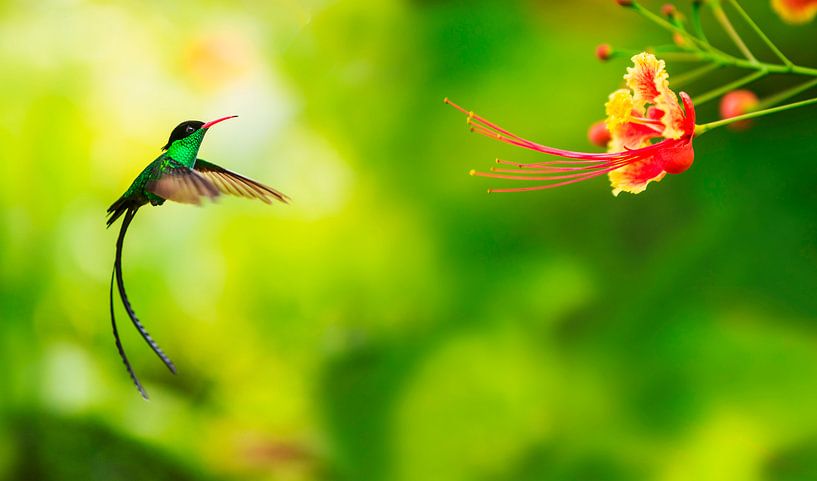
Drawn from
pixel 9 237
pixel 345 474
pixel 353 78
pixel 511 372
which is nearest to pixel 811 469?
pixel 511 372

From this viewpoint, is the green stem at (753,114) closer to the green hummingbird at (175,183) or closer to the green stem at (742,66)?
the green stem at (742,66)

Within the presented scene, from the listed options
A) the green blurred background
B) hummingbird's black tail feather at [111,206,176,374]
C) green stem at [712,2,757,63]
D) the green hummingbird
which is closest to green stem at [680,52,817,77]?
green stem at [712,2,757,63]

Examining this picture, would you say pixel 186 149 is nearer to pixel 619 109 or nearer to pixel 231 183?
pixel 231 183

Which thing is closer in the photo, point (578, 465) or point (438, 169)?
point (578, 465)

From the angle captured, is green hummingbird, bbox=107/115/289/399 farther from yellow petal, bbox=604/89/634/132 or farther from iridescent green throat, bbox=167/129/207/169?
yellow petal, bbox=604/89/634/132

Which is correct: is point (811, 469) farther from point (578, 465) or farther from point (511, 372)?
point (511, 372)

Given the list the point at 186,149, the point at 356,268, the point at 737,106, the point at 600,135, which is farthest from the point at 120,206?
the point at 356,268

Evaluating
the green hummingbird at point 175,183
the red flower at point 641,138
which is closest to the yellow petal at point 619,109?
the red flower at point 641,138
